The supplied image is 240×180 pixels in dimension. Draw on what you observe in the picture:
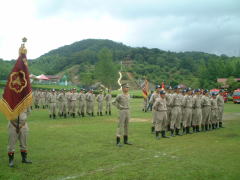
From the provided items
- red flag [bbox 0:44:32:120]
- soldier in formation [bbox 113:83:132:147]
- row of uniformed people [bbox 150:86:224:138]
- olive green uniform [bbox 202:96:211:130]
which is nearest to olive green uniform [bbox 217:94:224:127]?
row of uniformed people [bbox 150:86:224:138]

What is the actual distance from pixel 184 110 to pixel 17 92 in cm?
821

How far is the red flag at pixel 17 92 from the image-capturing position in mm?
7301

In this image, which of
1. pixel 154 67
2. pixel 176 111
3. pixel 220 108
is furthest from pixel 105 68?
pixel 176 111

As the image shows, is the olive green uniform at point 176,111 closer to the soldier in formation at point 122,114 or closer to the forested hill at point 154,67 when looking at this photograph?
the soldier in formation at point 122,114

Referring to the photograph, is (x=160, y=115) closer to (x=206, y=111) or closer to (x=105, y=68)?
(x=206, y=111)

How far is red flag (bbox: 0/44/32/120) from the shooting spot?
24.0 ft

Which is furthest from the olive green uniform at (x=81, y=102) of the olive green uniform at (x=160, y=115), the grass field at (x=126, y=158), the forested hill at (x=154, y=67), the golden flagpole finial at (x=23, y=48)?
the forested hill at (x=154, y=67)

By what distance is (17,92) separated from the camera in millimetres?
7539

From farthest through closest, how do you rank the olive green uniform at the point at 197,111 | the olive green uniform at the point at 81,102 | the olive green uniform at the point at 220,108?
the olive green uniform at the point at 81,102 < the olive green uniform at the point at 220,108 < the olive green uniform at the point at 197,111

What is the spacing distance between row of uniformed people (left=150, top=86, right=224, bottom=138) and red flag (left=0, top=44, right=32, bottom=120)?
5630 millimetres

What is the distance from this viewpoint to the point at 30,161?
7.42 metres

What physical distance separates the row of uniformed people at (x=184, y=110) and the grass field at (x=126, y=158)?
95 centimetres

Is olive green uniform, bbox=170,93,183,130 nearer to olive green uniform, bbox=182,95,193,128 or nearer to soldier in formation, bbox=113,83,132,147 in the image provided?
olive green uniform, bbox=182,95,193,128

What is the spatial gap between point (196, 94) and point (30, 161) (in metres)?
9.25
